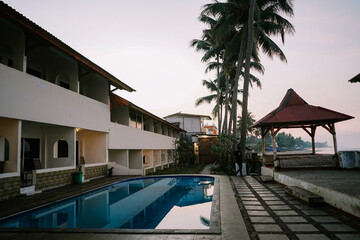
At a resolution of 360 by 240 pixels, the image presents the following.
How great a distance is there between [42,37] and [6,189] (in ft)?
17.9

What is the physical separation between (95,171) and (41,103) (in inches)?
203

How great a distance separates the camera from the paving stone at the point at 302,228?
12.4 feet

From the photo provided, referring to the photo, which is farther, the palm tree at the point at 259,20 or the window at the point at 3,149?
the palm tree at the point at 259,20

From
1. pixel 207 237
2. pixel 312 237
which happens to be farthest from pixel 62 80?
pixel 312 237

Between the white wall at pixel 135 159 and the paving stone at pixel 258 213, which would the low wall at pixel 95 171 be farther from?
the paving stone at pixel 258 213

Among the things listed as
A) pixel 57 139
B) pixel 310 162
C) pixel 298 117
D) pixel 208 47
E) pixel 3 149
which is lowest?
pixel 310 162

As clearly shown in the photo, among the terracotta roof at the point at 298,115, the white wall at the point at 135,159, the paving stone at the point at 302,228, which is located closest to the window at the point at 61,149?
the white wall at the point at 135,159

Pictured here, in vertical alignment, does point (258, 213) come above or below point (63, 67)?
below

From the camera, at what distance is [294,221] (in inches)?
170

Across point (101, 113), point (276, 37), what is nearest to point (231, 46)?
point (276, 37)

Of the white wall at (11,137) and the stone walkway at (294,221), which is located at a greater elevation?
the white wall at (11,137)

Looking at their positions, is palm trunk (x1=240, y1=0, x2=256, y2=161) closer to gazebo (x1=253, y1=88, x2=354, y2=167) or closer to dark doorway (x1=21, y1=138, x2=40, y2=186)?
gazebo (x1=253, y1=88, x2=354, y2=167)

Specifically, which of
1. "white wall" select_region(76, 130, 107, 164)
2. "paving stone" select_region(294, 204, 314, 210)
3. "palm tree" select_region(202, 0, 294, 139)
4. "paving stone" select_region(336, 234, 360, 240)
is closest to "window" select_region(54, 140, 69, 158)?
"white wall" select_region(76, 130, 107, 164)

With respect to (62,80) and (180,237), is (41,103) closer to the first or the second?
(62,80)
